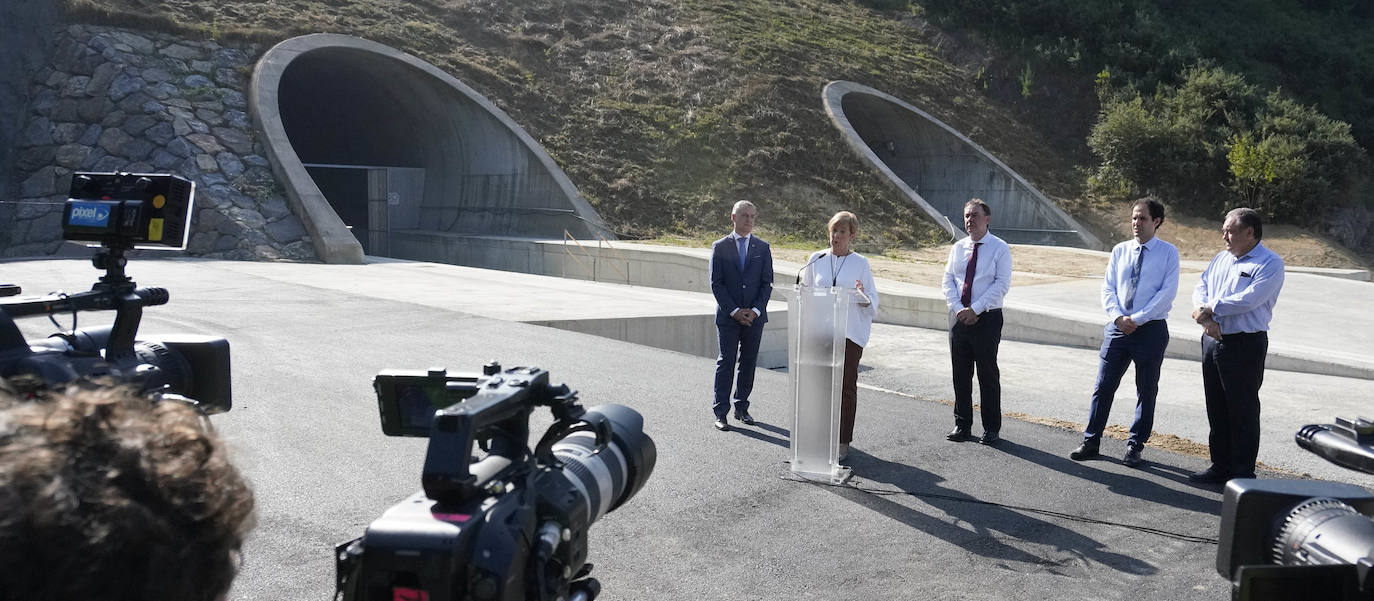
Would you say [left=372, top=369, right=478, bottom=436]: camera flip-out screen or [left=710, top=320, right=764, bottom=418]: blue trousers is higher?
[left=372, top=369, right=478, bottom=436]: camera flip-out screen

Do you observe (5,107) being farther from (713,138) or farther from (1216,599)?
(1216,599)

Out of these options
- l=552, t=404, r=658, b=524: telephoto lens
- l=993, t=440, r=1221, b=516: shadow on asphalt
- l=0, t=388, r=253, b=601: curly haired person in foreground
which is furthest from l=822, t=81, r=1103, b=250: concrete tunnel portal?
l=0, t=388, r=253, b=601: curly haired person in foreground

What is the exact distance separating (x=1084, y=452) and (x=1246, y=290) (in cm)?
142

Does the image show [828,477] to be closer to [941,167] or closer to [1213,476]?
[1213,476]

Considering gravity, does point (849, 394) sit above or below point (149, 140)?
below

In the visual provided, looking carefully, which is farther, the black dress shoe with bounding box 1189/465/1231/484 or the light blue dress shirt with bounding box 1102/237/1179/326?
the light blue dress shirt with bounding box 1102/237/1179/326

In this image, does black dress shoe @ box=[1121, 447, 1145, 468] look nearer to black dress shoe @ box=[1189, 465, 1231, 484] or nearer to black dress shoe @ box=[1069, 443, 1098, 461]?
black dress shoe @ box=[1069, 443, 1098, 461]

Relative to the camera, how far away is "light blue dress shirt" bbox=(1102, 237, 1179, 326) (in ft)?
21.0

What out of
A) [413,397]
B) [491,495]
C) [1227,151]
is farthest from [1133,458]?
[1227,151]

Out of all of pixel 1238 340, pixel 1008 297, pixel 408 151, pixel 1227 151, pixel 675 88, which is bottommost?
pixel 1008 297

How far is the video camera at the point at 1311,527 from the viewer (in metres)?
1.58

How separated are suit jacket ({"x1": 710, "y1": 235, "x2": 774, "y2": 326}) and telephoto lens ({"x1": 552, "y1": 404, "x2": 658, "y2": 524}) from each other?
4.96m

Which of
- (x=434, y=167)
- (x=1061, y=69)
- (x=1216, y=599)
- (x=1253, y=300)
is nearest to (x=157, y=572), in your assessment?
(x=1216, y=599)

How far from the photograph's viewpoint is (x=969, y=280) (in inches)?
272
